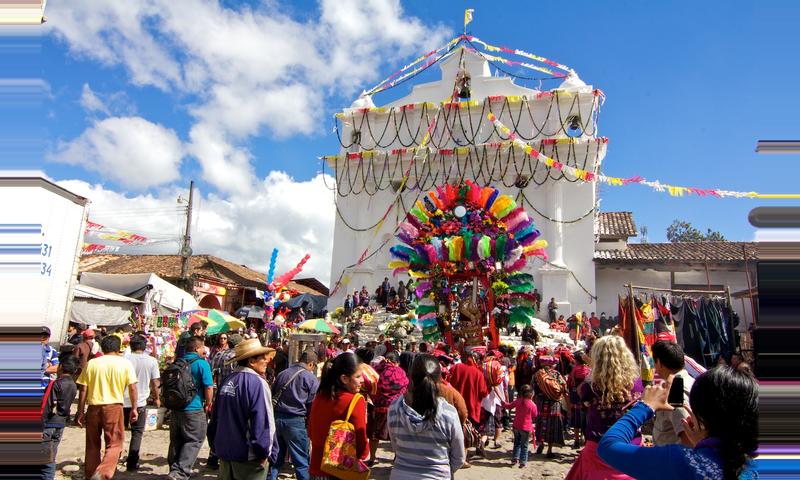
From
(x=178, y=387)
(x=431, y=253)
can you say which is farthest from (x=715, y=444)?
(x=431, y=253)

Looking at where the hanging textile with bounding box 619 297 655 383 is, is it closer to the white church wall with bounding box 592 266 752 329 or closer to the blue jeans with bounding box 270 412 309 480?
the blue jeans with bounding box 270 412 309 480

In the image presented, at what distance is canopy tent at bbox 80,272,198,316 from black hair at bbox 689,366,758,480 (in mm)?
19597

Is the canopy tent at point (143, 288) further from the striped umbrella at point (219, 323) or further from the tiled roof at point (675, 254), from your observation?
the tiled roof at point (675, 254)

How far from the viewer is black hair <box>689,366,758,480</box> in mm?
1872

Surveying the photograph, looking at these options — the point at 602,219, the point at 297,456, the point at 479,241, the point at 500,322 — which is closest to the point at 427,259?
the point at 479,241

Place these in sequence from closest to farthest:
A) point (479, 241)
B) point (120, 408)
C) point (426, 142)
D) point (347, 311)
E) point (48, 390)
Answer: point (48, 390) < point (120, 408) < point (479, 241) < point (347, 311) < point (426, 142)

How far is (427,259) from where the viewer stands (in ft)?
47.2

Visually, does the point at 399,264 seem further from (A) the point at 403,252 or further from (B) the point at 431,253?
(B) the point at 431,253

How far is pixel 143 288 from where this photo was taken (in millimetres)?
19406

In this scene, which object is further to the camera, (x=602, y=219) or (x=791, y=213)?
(x=602, y=219)

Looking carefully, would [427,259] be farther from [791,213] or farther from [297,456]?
[791,213]

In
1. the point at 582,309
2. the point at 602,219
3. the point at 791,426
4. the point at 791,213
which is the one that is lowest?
the point at 791,426

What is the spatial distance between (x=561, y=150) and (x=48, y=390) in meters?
24.6

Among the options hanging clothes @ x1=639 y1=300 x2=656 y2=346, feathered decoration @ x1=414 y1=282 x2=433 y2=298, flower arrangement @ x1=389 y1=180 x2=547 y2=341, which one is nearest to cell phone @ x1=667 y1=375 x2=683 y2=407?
hanging clothes @ x1=639 y1=300 x2=656 y2=346
